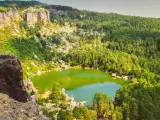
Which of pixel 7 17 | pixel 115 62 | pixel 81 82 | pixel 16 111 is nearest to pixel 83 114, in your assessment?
pixel 16 111

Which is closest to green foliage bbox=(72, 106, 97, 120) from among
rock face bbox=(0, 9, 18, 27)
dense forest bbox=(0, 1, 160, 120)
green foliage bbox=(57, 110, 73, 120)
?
dense forest bbox=(0, 1, 160, 120)

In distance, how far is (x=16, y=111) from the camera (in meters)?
9.03

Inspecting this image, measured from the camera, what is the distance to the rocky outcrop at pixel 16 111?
8656 millimetres

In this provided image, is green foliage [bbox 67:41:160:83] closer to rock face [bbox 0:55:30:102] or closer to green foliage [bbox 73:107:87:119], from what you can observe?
green foliage [bbox 73:107:87:119]

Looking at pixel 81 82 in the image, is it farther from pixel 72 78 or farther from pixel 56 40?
pixel 56 40

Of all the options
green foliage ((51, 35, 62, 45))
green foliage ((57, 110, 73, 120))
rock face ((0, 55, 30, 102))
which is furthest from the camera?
green foliage ((51, 35, 62, 45))

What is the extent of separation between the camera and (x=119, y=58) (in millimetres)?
152000

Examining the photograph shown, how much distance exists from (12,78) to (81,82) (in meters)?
103

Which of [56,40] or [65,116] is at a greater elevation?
[65,116]

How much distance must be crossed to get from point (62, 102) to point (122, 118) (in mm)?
15339

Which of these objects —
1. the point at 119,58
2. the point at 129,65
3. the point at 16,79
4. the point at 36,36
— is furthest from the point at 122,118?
the point at 36,36

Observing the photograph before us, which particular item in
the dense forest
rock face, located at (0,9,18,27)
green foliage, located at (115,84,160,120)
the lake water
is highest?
rock face, located at (0,9,18,27)

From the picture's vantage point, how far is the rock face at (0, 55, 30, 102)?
35.6ft

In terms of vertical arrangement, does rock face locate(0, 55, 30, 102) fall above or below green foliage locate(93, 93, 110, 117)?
above
